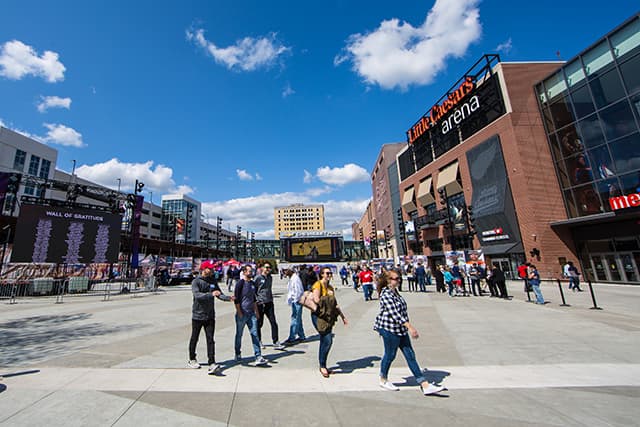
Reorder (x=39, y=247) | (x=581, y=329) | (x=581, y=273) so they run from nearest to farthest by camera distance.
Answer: (x=581, y=329)
(x=39, y=247)
(x=581, y=273)

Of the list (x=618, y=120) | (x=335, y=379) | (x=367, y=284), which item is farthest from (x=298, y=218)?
(x=335, y=379)

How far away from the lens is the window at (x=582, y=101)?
22344 mm

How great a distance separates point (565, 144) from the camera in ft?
81.6

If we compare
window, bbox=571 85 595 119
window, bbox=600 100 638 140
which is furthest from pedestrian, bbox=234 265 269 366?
window, bbox=571 85 595 119

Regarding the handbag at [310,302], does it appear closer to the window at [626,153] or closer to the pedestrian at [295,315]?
the pedestrian at [295,315]

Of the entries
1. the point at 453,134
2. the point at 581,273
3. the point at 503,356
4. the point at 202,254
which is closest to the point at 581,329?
the point at 503,356

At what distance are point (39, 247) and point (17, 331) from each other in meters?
16.0

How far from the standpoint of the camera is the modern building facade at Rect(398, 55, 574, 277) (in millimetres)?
24859

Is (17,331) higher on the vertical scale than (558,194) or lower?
lower

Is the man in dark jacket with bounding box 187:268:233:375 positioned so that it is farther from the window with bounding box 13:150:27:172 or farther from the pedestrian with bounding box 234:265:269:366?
the window with bounding box 13:150:27:172

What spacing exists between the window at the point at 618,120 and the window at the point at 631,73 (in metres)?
0.97

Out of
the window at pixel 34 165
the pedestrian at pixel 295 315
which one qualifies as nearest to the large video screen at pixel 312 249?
the window at pixel 34 165

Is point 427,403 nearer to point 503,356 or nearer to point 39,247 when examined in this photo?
point 503,356

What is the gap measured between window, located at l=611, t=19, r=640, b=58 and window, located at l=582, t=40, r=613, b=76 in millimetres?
516
